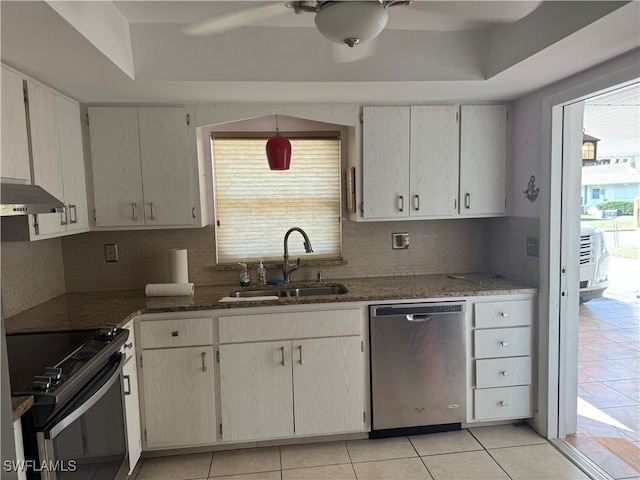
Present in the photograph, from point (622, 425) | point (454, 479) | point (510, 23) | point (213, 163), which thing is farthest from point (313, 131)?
point (622, 425)

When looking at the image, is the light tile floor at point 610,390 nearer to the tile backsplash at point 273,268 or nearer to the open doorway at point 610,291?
the open doorway at point 610,291

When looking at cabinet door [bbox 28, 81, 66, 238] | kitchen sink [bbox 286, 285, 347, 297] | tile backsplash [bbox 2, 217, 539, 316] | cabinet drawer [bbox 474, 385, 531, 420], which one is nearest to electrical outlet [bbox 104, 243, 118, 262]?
tile backsplash [bbox 2, 217, 539, 316]

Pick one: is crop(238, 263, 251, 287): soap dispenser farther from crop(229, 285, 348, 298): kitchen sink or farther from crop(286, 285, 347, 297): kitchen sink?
crop(286, 285, 347, 297): kitchen sink

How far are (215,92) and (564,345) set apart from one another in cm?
268

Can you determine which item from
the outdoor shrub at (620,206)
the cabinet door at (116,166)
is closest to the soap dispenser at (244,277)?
the cabinet door at (116,166)

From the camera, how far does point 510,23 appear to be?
213 cm

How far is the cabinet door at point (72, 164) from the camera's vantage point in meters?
2.37

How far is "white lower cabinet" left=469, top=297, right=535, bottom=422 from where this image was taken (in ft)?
8.57

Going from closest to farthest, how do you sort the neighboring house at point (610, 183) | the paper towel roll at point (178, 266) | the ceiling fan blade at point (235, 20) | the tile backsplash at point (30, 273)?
the ceiling fan blade at point (235, 20) → the tile backsplash at point (30, 273) → the paper towel roll at point (178, 266) → the neighboring house at point (610, 183)

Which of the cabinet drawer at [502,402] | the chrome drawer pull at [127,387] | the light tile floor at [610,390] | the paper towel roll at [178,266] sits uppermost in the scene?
the paper towel roll at [178,266]

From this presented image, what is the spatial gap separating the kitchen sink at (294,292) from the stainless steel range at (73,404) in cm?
96

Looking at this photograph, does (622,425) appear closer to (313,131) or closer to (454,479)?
(454,479)

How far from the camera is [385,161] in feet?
9.21

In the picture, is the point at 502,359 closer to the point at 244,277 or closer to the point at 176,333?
the point at 244,277
